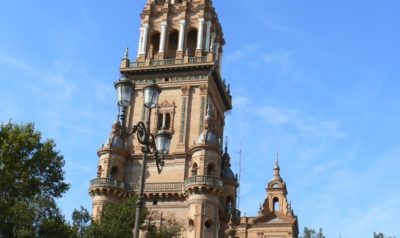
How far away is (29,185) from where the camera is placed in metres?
40.3

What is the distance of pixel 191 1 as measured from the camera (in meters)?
67.8

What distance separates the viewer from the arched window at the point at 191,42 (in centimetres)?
6623

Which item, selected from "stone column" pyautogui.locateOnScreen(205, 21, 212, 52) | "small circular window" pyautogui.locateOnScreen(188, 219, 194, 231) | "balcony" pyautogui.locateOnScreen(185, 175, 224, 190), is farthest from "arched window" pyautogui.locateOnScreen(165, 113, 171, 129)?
"small circular window" pyautogui.locateOnScreen(188, 219, 194, 231)

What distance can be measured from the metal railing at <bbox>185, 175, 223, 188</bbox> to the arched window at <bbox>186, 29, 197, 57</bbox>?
16.7 meters

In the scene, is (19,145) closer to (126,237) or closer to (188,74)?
(126,237)

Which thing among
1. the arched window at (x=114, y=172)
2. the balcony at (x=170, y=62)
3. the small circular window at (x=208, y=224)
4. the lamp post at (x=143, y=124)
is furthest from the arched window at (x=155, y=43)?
the lamp post at (x=143, y=124)

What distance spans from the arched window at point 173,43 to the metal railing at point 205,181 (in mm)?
16811

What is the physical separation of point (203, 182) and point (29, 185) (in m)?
17.5

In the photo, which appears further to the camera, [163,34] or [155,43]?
[155,43]

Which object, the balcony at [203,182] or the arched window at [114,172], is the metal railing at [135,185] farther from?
the balcony at [203,182]

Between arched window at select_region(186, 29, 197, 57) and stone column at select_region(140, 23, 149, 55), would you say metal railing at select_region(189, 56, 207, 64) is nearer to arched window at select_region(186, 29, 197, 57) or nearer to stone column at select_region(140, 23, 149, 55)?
arched window at select_region(186, 29, 197, 57)

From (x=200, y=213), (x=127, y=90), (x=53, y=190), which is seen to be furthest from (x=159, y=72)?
(x=127, y=90)

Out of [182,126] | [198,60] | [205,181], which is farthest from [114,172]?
[198,60]

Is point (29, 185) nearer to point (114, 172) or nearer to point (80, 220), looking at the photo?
point (80, 220)
